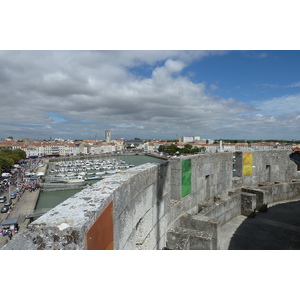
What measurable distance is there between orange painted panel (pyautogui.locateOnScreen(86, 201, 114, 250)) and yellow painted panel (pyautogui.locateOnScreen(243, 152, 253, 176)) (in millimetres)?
8331

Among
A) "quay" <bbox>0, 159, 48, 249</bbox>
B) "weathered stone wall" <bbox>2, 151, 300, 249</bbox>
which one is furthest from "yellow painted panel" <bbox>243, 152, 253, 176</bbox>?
"quay" <bbox>0, 159, 48, 249</bbox>

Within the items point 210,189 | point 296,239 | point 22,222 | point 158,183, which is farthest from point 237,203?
point 22,222

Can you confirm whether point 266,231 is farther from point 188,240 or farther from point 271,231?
point 188,240

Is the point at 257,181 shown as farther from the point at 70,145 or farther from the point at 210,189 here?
the point at 70,145

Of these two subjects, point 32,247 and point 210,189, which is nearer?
point 32,247

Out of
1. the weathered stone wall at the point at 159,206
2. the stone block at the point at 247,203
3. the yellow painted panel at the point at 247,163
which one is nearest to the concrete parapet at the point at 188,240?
the weathered stone wall at the point at 159,206

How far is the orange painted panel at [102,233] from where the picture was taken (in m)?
2.01

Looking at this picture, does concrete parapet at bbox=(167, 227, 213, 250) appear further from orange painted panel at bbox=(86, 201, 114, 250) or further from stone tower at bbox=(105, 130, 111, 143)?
stone tower at bbox=(105, 130, 111, 143)

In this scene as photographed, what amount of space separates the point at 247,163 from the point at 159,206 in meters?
6.25

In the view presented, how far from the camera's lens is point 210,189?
8.06 meters

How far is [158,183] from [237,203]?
15.4 feet

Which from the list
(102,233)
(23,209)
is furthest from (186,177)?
(23,209)

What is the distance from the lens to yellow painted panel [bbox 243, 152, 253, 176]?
31.3ft

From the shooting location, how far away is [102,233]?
7.59ft
